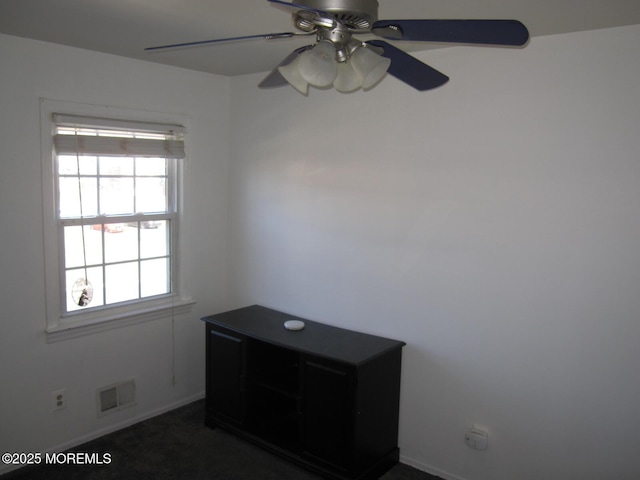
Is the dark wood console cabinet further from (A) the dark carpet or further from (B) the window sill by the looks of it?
(B) the window sill

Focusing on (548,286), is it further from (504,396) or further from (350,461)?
(350,461)

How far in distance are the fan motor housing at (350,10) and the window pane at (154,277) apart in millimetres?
2552

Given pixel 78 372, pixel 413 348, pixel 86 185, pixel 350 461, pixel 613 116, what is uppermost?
pixel 613 116

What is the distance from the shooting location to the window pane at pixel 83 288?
3.11 metres

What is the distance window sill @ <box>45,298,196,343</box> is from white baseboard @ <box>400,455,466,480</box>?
6.05 feet

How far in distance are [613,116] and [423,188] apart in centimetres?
98

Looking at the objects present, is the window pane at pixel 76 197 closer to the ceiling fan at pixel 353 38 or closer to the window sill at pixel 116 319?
the window sill at pixel 116 319

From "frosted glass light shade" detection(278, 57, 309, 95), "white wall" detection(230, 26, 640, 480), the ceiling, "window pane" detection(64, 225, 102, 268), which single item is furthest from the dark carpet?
the ceiling

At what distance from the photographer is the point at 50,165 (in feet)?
9.46

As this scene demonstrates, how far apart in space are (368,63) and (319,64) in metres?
0.15

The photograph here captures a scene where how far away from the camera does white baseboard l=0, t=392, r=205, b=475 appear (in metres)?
2.99

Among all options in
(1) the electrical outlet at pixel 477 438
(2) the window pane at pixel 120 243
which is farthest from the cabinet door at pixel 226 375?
(1) the electrical outlet at pixel 477 438

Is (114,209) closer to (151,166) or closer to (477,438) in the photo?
(151,166)

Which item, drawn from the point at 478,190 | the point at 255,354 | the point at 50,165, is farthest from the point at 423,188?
the point at 50,165
